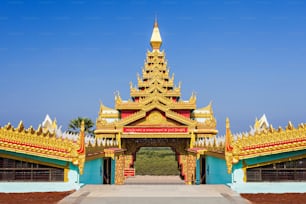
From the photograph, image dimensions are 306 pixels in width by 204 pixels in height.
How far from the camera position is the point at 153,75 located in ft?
134

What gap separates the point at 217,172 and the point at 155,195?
648 centimetres

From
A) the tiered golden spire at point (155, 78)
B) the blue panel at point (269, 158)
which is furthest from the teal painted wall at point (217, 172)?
the tiered golden spire at point (155, 78)

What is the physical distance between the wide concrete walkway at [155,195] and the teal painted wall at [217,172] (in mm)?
1433

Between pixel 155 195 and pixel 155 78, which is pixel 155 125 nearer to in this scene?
pixel 155 78

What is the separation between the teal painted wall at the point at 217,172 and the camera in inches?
734

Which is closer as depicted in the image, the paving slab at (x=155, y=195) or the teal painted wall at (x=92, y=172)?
the paving slab at (x=155, y=195)

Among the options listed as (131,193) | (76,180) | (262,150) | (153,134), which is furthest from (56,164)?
(153,134)

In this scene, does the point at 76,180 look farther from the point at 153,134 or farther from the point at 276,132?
the point at 153,134

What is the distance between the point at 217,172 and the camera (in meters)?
20.9

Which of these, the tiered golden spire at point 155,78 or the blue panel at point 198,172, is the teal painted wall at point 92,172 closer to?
the blue panel at point 198,172

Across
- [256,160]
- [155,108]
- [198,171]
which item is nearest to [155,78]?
[155,108]

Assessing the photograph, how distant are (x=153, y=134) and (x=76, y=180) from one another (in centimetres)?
1681

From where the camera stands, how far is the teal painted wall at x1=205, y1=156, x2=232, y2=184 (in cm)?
1865

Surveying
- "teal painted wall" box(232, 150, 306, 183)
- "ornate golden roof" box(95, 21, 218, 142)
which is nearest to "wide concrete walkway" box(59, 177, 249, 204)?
"teal painted wall" box(232, 150, 306, 183)
